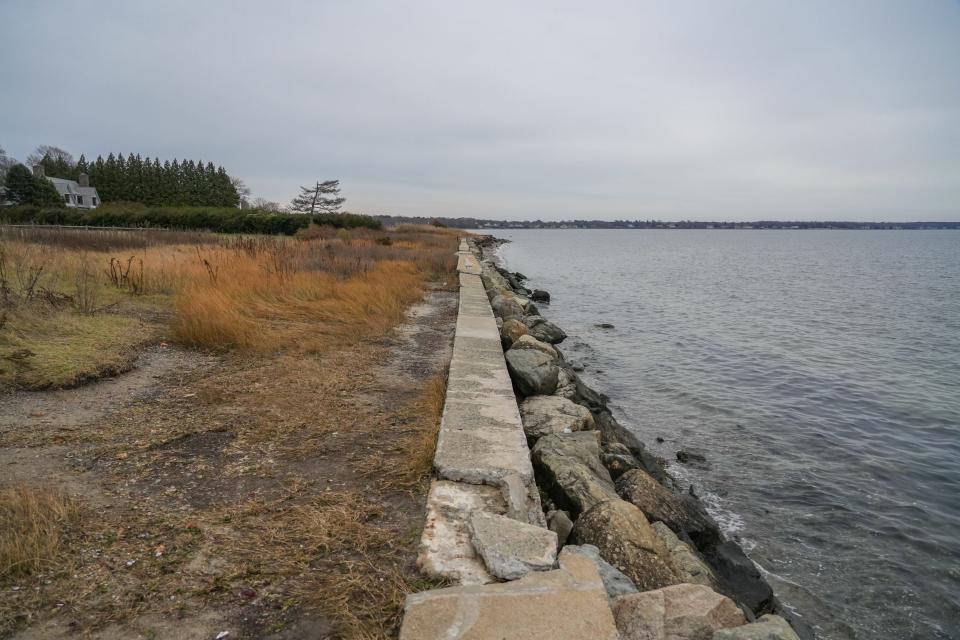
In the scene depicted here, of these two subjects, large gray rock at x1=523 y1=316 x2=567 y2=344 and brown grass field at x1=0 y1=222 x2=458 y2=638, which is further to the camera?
large gray rock at x1=523 y1=316 x2=567 y2=344

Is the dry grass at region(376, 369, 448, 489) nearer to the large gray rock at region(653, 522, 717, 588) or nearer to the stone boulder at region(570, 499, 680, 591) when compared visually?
the stone boulder at region(570, 499, 680, 591)

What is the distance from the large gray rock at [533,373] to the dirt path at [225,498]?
1057 millimetres

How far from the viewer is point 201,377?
17.1 feet

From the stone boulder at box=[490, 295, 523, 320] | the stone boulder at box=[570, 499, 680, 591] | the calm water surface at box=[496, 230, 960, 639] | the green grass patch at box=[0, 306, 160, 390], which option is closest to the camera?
the stone boulder at box=[570, 499, 680, 591]

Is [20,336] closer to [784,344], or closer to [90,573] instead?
[90,573]

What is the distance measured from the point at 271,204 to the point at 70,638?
89.5 metres

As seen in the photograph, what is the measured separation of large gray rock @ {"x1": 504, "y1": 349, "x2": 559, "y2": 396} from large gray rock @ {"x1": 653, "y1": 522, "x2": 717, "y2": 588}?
7.18 feet

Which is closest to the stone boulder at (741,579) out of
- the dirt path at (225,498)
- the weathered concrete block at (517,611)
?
the weathered concrete block at (517,611)

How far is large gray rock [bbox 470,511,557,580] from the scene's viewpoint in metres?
2.24

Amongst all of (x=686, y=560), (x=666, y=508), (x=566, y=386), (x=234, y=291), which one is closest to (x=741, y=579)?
(x=666, y=508)

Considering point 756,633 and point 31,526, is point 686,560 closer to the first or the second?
point 756,633

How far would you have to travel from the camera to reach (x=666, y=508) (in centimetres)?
427

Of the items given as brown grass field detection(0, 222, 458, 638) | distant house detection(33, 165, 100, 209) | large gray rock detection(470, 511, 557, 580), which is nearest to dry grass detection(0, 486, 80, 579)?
brown grass field detection(0, 222, 458, 638)

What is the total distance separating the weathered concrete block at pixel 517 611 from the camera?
73.2 inches
